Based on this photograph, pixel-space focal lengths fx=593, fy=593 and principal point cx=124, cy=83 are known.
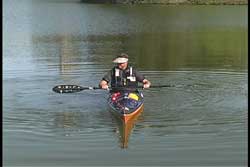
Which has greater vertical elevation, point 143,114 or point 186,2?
point 143,114

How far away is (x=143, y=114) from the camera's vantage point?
18.0 m

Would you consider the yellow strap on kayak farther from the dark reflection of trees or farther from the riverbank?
the riverbank

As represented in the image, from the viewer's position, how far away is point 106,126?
54.7 ft

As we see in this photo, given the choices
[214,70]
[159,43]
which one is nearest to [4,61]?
[214,70]

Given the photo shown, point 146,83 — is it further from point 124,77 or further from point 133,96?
point 133,96

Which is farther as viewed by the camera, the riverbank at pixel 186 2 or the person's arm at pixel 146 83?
the riverbank at pixel 186 2

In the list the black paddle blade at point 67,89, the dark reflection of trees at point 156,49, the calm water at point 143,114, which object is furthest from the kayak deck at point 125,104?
the dark reflection of trees at point 156,49

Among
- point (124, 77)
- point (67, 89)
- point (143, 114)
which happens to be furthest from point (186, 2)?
point (143, 114)

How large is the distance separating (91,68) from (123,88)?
10421mm

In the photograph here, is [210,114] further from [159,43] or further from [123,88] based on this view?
[159,43]

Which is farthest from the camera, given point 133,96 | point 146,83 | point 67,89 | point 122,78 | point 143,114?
point 67,89

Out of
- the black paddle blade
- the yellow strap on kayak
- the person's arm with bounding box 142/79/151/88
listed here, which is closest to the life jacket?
the person's arm with bounding box 142/79/151/88

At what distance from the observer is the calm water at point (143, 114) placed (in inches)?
547

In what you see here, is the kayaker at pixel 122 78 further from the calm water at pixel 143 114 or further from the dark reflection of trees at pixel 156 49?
the dark reflection of trees at pixel 156 49
